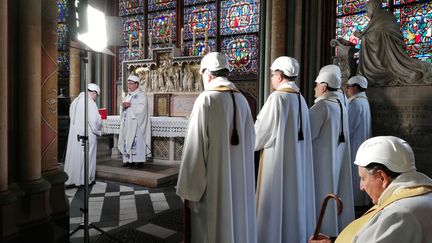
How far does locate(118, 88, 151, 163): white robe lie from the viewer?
287 inches

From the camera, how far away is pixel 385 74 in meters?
6.01

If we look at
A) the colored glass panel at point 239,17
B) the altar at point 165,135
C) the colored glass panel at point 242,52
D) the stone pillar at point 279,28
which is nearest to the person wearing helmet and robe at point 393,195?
the altar at point 165,135

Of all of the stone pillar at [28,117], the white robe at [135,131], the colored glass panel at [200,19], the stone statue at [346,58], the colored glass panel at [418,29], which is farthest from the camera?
the colored glass panel at [200,19]

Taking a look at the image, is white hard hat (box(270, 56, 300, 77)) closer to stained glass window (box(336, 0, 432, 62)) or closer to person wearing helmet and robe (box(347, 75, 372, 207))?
person wearing helmet and robe (box(347, 75, 372, 207))

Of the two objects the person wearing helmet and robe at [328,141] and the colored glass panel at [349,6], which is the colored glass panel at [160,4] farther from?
the person wearing helmet and robe at [328,141]

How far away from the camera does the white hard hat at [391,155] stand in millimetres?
1382

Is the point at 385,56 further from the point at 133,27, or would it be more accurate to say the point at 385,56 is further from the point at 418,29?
the point at 133,27

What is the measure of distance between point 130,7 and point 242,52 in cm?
441

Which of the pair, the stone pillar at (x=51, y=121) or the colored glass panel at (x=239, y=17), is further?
the colored glass panel at (x=239, y=17)

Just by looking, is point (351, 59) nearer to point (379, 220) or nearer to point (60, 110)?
point (379, 220)

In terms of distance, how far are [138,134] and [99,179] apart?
1.21 metres

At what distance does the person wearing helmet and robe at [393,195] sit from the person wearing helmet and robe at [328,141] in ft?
7.91

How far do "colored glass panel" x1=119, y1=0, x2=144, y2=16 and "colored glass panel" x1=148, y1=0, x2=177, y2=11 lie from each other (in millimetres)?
333

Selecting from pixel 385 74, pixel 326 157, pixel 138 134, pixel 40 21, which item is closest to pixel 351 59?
pixel 385 74
